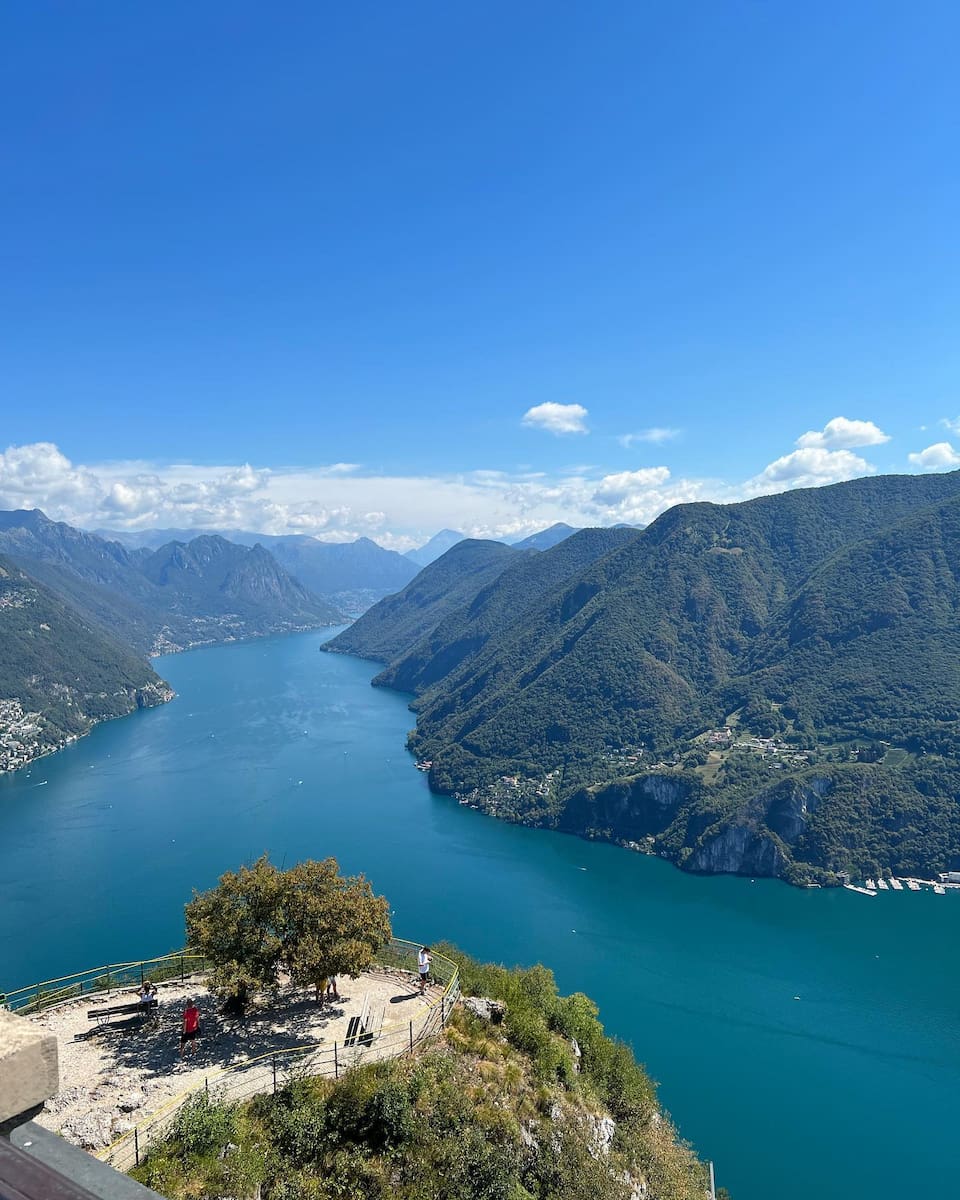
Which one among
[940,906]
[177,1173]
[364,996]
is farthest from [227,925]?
[940,906]

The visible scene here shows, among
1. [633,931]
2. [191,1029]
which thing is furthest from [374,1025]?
[633,931]

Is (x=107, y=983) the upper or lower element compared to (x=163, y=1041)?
lower

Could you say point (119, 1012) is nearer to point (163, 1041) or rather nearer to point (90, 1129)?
point (163, 1041)

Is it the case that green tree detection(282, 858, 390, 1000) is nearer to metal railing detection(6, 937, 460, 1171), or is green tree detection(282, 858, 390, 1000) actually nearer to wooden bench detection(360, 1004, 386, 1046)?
wooden bench detection(360, 1004, 386, 1046)

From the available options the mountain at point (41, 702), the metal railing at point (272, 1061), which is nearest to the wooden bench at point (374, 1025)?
the metal railing at point (272, 1061)

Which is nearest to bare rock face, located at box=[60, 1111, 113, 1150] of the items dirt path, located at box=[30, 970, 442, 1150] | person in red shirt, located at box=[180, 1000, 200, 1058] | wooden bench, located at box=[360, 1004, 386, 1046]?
dirt path, located at box=[30, 970, 442, 1150]

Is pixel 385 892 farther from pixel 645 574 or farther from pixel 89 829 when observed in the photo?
pixel 645 574
